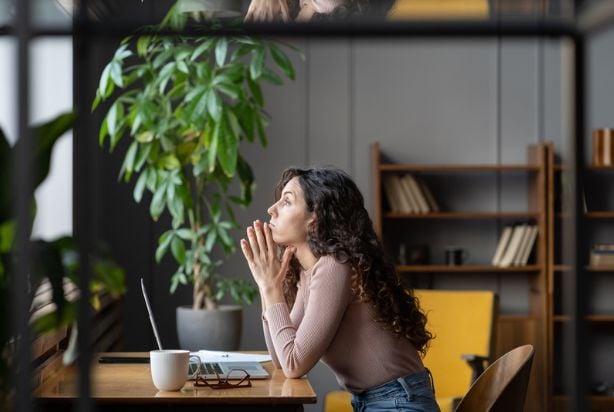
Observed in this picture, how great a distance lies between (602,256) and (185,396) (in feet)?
10.9

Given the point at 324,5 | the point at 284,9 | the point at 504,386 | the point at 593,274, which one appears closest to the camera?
the point at 324,5

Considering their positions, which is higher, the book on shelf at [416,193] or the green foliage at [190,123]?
the green foliage at [190,123]

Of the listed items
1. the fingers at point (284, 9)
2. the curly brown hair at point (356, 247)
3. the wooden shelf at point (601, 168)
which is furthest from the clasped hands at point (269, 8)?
the wooden shelf at point (601, 168)

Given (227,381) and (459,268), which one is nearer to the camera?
(227,381)

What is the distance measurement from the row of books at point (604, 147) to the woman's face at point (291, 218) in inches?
108

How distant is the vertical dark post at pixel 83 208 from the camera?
0.56m

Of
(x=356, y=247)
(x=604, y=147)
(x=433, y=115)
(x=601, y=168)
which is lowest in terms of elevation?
(x=356, y=247)

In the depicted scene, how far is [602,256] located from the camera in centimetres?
461

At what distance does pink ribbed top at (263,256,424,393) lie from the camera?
2.05 meters

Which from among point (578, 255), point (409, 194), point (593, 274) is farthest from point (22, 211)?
point (593, 274)

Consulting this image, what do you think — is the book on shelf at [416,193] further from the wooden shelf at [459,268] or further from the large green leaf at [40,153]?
the large green leaf at [40,153]

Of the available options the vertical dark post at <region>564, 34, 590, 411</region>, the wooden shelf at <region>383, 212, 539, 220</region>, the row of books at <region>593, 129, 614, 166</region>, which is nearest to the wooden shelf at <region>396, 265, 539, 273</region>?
the wooden shelf at <region>383, 212, 539, 220</region>

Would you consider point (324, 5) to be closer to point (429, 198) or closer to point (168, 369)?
point (168, 369)

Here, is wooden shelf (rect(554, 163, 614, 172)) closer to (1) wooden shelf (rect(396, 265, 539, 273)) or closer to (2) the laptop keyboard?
(1) wooden shelf (rect(396, 265, 539, 273))
